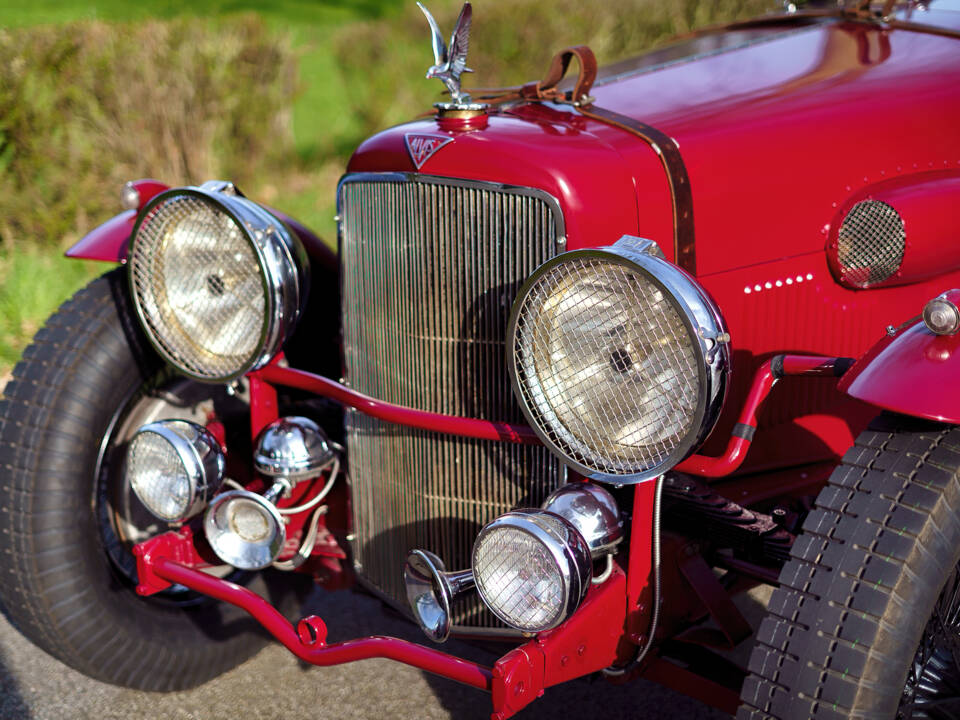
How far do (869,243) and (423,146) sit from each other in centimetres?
104

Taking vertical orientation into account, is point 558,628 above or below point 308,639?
above

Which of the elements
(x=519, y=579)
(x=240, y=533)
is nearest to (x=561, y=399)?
(x=519, y=579)

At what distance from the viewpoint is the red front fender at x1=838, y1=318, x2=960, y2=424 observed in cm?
175

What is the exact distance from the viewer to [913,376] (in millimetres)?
1787

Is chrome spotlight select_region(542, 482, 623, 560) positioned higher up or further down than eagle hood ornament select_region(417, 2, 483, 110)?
further down

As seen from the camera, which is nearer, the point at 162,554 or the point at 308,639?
the point at 308,639

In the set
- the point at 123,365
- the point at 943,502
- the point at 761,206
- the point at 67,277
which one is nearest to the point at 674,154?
the point at 761,206

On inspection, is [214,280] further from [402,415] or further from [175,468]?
[402,415]

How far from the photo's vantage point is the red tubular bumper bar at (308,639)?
6.45ft

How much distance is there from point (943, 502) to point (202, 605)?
1.92 metres

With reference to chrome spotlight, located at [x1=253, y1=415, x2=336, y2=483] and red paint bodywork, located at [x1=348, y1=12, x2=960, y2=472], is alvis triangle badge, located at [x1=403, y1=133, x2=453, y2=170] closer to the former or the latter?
red paint bodywork, located at [x1=348, y1=12, x2=960, y2=472]

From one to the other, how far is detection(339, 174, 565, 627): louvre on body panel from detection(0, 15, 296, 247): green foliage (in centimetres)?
382

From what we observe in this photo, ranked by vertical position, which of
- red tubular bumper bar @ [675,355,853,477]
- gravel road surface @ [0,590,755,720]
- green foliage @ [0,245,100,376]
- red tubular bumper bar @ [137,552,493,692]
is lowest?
gravel road surface @ [0,590,755,720]

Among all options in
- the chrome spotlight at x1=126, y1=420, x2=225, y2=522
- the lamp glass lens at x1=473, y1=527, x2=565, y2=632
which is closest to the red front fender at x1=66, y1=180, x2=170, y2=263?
the chrome spotlight at x1=126, y1=420, x2=225, y2=522
